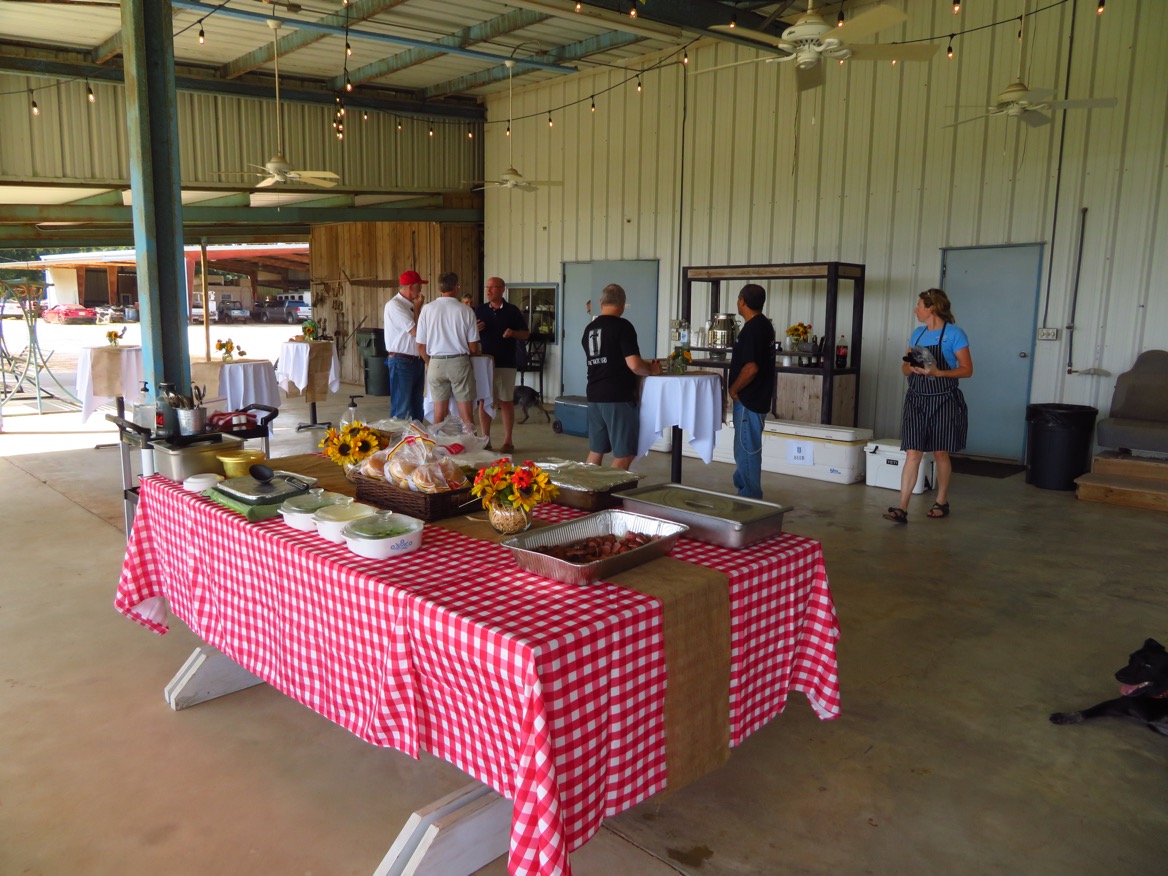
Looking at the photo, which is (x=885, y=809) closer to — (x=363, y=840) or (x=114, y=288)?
(x=363, y=840)

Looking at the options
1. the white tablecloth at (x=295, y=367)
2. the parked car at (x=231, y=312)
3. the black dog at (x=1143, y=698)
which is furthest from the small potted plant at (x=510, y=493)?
the parked car at (x=231, y=312)

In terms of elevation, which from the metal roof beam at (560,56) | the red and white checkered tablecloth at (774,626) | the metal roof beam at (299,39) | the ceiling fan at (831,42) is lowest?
the red and white checkered tablecloth at (774,626)

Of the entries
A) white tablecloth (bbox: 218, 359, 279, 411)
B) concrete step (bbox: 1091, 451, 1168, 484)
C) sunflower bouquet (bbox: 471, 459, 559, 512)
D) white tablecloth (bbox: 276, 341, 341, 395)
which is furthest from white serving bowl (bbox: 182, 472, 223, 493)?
concrete step (bbox: 1091, 451, 1168, 484)

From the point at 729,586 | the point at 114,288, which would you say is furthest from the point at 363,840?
the point at 114,288

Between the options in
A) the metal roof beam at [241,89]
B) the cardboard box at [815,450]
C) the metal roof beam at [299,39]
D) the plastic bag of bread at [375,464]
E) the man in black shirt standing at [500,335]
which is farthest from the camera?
the metal roof beam at [241,89]

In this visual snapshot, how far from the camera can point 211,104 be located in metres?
11.0

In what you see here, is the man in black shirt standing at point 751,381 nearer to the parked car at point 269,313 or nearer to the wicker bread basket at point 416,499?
the wicker bread basket at point 416,499

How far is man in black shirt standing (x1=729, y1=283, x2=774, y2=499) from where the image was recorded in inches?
223

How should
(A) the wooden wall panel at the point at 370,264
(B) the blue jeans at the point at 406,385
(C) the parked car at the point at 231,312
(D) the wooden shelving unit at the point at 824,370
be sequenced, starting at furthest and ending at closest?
(C) the parked car at the point at 231,312, (A) the wooden wall panel at the point at 370,264, (B) the blue jeans at the point at 406,385, (D) the wooden shelving unit at the point at 824,370

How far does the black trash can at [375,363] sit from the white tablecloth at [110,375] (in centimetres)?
473

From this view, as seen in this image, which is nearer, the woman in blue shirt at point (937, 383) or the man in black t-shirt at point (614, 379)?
the woman in blue shirt at point (937, 383)

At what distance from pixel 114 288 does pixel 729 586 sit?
2880 cm

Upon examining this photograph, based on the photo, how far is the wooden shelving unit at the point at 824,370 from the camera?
8.00 metres

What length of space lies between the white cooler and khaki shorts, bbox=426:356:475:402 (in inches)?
141
